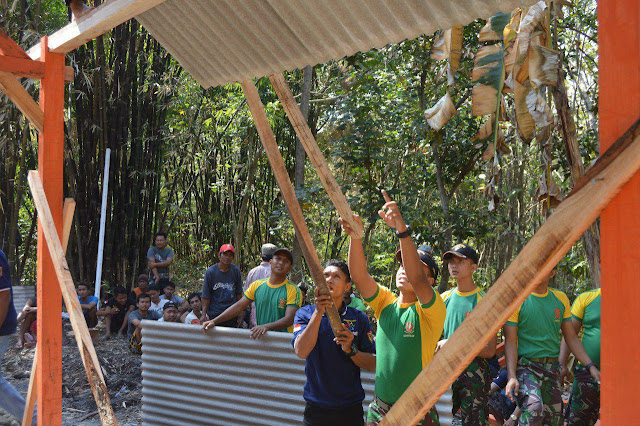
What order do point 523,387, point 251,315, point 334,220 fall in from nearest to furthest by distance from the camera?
point 523,387 → point 251,315 → point 334,220

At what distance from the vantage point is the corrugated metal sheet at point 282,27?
6.68ft

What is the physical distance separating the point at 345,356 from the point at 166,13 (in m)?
1.93

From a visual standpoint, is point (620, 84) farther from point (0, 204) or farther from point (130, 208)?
point (0, 204)

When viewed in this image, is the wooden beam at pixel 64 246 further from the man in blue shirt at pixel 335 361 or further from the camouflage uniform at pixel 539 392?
the camouflage uniform at pixel 539 392

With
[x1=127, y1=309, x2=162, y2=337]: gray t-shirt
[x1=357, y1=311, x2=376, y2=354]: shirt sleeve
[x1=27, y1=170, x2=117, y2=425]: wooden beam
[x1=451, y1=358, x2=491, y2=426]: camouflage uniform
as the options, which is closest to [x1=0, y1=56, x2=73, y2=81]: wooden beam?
[x1=27, y1=170, x2=117, y2=425]: wooden beam

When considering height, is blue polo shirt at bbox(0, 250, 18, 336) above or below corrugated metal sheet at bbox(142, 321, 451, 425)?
above

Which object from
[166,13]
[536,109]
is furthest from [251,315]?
[166,13]

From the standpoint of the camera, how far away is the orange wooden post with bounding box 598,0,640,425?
1.22 metres

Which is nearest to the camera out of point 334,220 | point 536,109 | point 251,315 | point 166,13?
point 166,13

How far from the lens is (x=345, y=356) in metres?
3.46

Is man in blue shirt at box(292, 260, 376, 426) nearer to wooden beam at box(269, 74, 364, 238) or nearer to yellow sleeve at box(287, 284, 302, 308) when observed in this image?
wooden beam at box(269, 74, 364, 238)

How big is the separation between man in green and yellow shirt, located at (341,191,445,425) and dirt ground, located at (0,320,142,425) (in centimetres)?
331

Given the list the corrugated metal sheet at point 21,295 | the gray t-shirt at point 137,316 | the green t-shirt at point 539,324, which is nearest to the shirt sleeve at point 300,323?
the green t-shirt at point 539,324

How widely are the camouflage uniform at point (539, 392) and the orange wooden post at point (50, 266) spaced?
9.23 ft
